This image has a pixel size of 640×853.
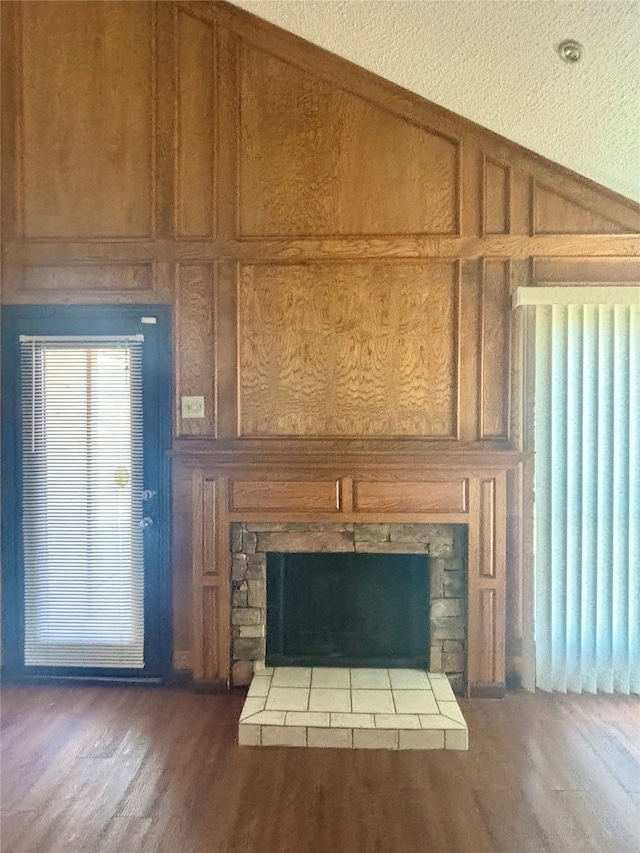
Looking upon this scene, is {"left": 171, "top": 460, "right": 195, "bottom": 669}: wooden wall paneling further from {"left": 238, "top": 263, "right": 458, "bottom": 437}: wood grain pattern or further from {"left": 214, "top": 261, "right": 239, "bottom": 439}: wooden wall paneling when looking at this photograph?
{"left": 238, "top": 263, "right": 458, "bottom": 437}: wood grain pattern

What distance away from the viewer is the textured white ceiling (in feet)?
7.86

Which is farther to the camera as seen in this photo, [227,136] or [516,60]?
[227,136]

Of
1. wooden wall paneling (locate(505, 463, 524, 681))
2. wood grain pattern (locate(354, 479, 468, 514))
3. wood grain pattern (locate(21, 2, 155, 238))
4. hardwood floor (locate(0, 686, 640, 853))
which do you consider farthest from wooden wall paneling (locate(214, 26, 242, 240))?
hardwood floor (locate(0, 686, 640, 853))

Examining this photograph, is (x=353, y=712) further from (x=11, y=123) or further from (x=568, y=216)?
(x=11, y=123)

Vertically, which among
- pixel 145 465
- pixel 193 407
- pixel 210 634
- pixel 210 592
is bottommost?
pixel 210 634

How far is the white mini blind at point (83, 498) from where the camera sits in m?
3.21

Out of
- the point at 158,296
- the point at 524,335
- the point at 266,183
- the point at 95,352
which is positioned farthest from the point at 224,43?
the point at 524,335

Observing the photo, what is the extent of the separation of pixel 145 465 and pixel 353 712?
1.59 m

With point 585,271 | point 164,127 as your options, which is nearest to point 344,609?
point 585,271

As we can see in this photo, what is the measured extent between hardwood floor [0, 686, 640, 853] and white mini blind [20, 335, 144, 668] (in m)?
0.37

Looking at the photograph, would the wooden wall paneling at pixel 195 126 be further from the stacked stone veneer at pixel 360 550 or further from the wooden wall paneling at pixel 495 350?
the stacked stone veneer at pixel 360 550

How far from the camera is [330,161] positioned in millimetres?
3092

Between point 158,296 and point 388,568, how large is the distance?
186 centimetres

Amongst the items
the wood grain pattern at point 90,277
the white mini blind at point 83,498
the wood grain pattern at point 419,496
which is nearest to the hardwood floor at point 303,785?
the white mini blind at point 83,498
